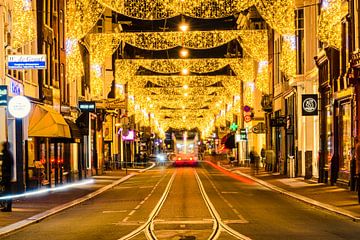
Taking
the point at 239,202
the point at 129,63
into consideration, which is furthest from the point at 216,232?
the point at 129,63

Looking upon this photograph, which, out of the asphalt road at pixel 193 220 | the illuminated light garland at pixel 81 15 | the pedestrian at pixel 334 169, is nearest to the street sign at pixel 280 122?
the pedestrian at pixel 334 169

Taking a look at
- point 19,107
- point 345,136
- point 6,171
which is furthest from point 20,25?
point 345,136

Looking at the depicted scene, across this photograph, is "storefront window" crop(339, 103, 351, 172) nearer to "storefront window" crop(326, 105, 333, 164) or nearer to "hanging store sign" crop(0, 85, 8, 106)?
"storefront window" crop(326, 105, 333, 164)

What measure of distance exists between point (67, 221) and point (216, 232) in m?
6.20

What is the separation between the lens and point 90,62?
5428 cm

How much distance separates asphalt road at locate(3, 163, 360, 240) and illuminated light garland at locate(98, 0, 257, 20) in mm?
7918

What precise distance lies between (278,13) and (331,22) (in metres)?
8.18

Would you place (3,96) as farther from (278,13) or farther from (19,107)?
(278,13)

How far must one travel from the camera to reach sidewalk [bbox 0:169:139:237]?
21.8m

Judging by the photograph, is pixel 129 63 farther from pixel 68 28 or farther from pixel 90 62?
pixel 68 28

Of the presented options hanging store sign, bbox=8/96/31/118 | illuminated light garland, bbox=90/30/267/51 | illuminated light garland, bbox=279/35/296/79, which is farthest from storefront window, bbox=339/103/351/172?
hanging store sign, bbox=8/96/31/118

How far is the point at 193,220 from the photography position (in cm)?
2128

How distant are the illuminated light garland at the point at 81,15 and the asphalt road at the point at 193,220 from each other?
12058mm

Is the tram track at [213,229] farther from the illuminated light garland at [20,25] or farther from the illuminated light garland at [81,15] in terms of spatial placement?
the illuminated light garland at [81,15]
